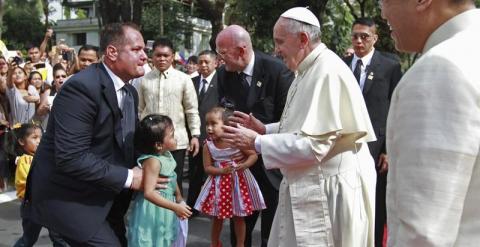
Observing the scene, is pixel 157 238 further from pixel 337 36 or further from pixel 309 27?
pixel 337 36

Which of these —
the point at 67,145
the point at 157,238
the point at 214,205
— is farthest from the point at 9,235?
the point at 67,145

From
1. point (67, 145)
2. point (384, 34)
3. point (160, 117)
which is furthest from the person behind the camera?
point (384, 34)

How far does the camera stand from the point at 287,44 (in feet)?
11.1

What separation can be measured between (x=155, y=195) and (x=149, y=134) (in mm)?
424

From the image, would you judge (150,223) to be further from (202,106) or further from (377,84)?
(202,106)

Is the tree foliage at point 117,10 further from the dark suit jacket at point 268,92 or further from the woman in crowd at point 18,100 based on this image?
the dark suit jacket at point 268,92

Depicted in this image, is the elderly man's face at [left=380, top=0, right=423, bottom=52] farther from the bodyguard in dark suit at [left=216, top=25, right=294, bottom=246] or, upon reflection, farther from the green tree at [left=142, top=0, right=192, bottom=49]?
the green tree at [left=142, top=0, right=192, bottom=49]

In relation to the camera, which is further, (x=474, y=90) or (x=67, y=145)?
(x=67, y=145)

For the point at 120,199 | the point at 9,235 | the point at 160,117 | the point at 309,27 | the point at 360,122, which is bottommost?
the point at 9,235

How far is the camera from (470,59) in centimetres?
148

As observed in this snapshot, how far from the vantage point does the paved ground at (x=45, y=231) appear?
5895 millimetres

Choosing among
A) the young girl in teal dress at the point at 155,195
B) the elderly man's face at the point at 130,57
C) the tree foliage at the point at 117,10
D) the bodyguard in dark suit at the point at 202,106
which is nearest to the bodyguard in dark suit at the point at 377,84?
the bodyguard in dark suit at the point at 202,106

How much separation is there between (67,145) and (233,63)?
204cm

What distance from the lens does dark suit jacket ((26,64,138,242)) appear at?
3.07 m
